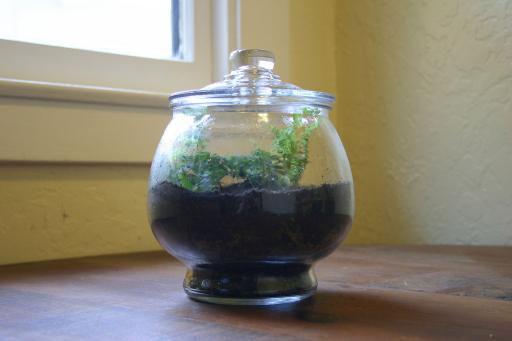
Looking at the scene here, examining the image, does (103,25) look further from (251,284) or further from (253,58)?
(251,284)

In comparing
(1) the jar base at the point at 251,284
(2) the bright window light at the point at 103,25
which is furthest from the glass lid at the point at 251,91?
(2) the bright window light at the point at 103,25

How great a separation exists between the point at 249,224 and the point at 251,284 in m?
0.06

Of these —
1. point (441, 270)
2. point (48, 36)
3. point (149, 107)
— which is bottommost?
point (441, 270)

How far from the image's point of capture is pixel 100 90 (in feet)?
3.29

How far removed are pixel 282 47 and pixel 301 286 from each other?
754mm

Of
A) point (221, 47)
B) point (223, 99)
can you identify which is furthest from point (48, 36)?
point (223, 99)

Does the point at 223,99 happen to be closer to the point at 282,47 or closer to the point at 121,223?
the point at 121,223

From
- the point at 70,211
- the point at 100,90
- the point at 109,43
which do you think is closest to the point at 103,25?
the point at 109,43

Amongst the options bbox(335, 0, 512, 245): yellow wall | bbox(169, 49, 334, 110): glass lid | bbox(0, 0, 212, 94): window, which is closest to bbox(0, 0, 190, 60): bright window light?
bbox(0, 0, 212, 94): window

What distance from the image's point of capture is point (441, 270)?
784 millimetres

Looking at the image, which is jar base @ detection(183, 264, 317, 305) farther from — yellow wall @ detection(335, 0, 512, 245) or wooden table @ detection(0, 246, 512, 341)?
yellow wall @ detection(335, 0, 512, 245)

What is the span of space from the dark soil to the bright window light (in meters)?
0.57

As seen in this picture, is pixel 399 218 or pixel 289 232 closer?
pixel 289 232

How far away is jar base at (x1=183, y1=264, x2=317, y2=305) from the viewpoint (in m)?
0.57
